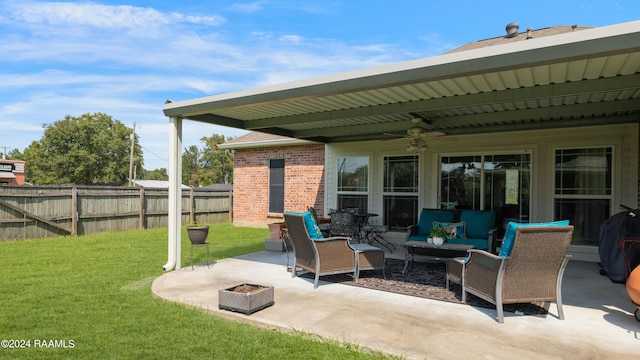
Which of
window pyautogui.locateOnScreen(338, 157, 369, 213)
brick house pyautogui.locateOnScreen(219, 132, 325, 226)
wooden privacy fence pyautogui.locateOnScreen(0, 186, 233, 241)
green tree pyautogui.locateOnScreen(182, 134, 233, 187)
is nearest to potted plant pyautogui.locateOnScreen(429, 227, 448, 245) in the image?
window pyautogui.locateOnScreen(338, 157, 369, 213)

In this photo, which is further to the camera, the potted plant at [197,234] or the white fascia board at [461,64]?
the potted plant at [197,234]

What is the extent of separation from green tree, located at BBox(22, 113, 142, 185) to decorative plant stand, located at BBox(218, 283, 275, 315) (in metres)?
38.4

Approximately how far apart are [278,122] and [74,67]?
12707mm

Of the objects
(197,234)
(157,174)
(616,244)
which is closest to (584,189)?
(616,244)

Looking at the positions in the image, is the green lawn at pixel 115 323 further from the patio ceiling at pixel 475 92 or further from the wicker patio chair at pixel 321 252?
the patio ceiling at pixel 475 92

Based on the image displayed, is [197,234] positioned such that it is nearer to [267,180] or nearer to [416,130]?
[416,130]

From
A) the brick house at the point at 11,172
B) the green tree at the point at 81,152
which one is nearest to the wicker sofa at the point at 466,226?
the brick house at the point at 11,172

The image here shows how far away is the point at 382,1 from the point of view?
31.1 feet

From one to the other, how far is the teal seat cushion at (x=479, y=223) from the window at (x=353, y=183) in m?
3.06

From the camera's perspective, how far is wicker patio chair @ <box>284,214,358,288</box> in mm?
5039

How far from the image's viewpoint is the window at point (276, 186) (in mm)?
12008

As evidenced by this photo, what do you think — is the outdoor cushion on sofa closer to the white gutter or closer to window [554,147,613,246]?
window [554,147,613,246]

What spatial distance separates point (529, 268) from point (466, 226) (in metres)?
3.49

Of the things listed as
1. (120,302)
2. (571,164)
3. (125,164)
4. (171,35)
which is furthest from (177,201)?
(125,164)
